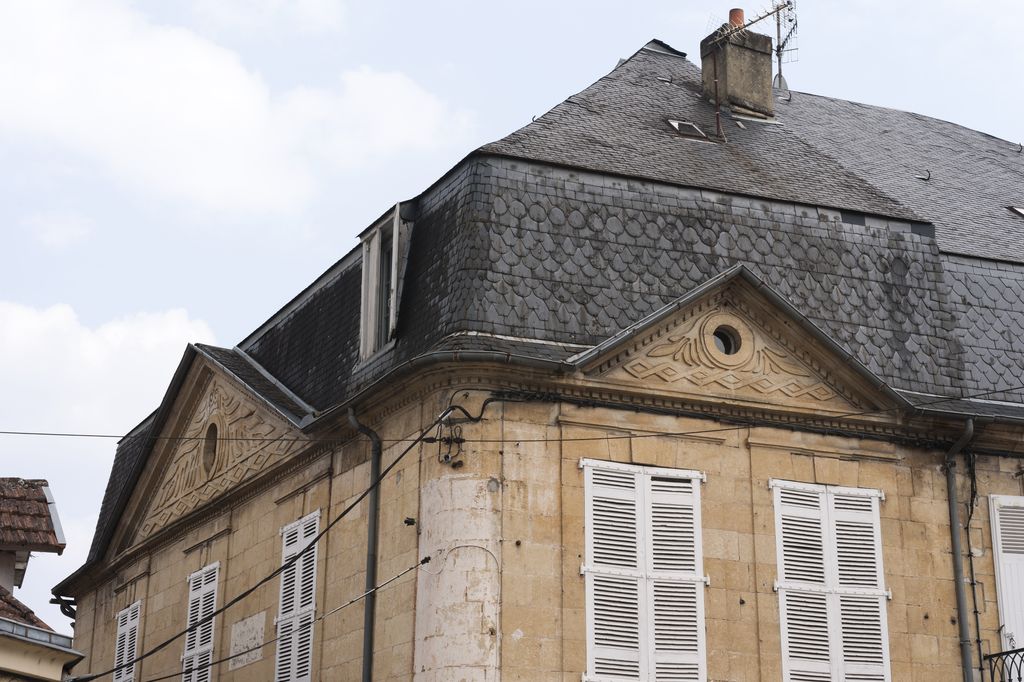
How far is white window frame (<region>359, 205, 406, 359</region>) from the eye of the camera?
69.3ft

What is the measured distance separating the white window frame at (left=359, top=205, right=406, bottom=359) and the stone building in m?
0.05

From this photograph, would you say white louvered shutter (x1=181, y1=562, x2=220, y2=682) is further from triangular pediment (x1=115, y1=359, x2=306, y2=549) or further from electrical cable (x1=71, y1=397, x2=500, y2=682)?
triangular pediment (x1=115, y1=359, x2=306, y2=549)

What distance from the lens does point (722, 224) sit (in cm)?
2134

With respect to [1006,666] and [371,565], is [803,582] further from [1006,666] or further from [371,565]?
[371,565]

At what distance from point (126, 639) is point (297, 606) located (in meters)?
5.71

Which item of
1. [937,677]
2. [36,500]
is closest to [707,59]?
[937,677]

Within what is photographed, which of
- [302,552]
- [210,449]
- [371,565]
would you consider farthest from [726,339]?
[210,449]

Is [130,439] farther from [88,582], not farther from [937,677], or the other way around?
[937,677]

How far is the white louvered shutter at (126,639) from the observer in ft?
84.1

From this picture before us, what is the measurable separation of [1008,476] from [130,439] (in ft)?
46.8

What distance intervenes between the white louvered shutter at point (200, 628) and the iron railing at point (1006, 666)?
9.79 m

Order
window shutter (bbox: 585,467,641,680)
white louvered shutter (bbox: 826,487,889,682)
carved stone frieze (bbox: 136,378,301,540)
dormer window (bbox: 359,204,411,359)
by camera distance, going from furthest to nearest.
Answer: carved stone frieze (bbox: 136,378,301,540), dormer window (bbox: 359,204,411,359), white louvered shutter (bbox: 826,487,889,682), window shutter (bbox: 585,467,641,680)

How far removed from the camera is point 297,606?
21.4 m

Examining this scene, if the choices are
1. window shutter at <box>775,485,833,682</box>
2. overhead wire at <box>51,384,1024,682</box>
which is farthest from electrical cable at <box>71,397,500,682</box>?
window shutter at <box>775,485,833,682</box>
